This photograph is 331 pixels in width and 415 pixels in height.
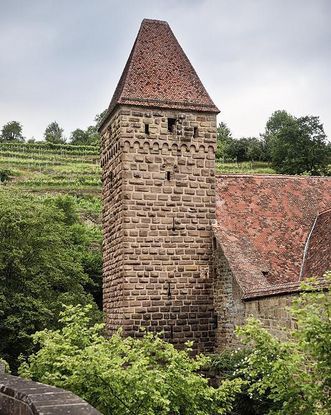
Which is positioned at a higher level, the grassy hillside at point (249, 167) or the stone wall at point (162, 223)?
the grassy hillside at point (249, 167)

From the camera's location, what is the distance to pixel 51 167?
7062 cm

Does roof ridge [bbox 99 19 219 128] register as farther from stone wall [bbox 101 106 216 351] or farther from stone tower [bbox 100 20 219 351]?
stone wall [bbox 101 106 216 351]

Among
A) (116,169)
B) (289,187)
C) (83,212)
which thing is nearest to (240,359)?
(116,169)

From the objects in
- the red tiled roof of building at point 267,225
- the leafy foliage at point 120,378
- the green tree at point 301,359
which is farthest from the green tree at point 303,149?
the green tree at point 301,359

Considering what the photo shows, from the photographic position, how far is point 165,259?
17219 millimetres

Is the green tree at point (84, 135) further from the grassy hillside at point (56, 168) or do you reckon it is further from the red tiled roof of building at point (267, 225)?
the red tiled roof of building at point (267, 225)

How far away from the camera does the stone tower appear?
17.0 meters

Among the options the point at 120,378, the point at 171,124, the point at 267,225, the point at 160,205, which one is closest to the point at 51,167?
the point at 267,225

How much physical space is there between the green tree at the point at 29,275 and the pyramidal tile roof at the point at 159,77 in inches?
353

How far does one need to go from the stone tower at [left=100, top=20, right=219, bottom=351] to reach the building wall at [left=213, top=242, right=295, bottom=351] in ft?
1.04

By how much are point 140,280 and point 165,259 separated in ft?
3.03

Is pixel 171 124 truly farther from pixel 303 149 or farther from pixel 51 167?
pixel 51 167

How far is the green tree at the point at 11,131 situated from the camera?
4530 inches

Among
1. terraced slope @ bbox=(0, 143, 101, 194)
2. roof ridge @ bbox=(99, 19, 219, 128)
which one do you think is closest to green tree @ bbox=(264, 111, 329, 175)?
terraced slope @ bbox=(0, 143, 101, 194)
